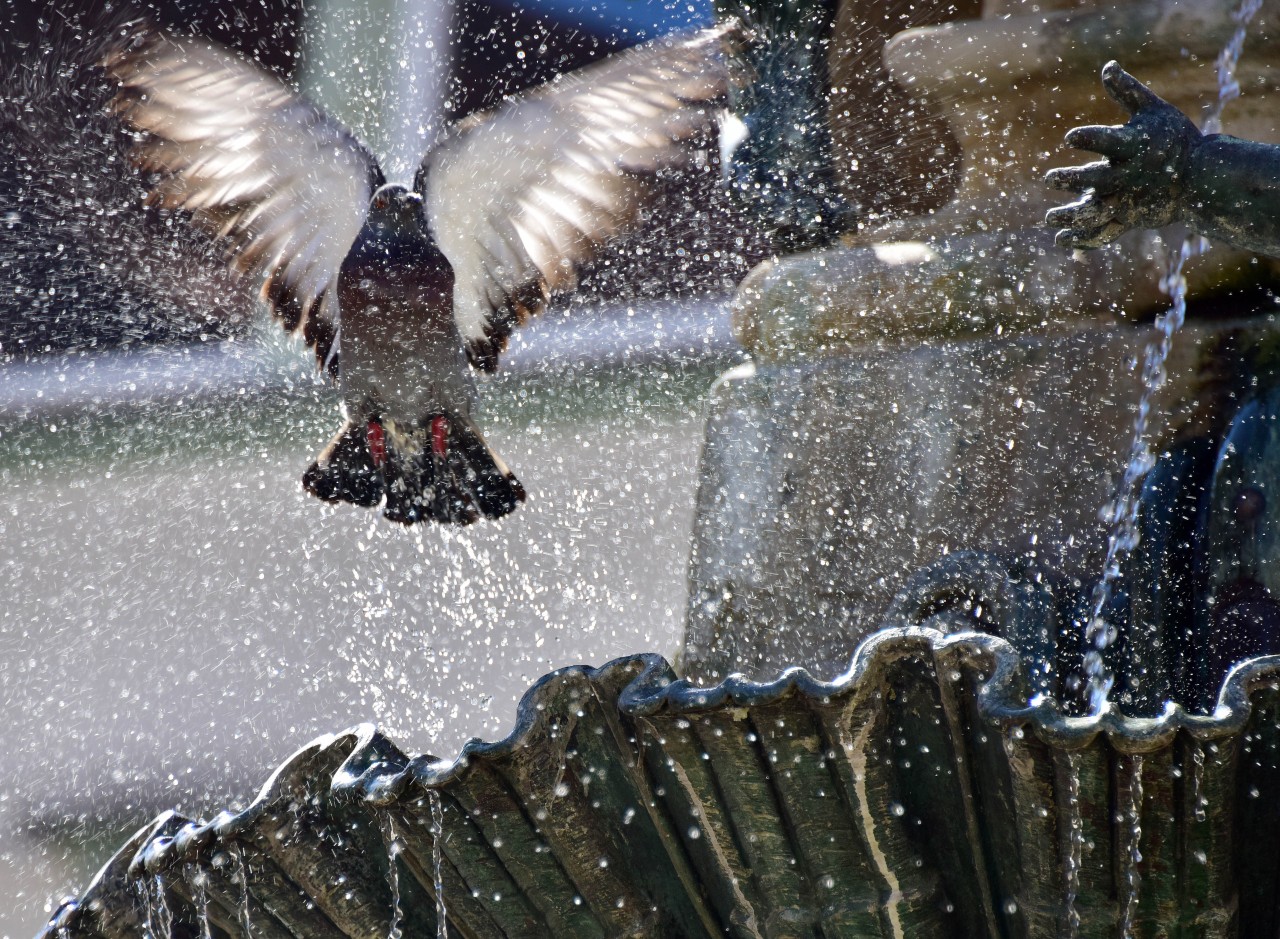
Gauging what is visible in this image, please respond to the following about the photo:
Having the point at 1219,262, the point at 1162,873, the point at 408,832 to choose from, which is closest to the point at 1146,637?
the point at 1219,262

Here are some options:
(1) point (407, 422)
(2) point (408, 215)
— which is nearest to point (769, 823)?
(2) point (408, 215)

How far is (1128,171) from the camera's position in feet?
7.15

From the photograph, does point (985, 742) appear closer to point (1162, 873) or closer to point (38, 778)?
point (1162, 873)

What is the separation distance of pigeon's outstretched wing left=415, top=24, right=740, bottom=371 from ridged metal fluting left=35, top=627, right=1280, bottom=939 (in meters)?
2.67

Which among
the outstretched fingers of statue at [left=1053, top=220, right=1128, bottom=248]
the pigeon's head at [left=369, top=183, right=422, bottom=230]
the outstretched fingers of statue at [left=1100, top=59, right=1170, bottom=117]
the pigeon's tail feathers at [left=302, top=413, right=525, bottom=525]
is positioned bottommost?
the pigeon's tail feathers at [left=302, top=413, right=525, bottom=525]

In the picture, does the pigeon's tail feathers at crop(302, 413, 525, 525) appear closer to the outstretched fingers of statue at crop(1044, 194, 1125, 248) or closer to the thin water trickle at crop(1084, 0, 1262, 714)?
the thin water trickle at crop(1084, 0, 1262, 714)

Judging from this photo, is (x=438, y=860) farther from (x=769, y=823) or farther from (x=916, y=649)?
(x=916, y=649)

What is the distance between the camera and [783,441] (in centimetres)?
293

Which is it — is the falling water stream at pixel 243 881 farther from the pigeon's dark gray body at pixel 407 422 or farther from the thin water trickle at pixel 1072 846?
the pigeon's dark gray body at pixel 407 422

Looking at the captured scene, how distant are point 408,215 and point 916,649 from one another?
11.5 feet

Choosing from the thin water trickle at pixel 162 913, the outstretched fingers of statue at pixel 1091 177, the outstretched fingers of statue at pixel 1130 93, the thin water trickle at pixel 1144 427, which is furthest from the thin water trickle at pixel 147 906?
the outstretched fingers of statue at pixel 1130 93

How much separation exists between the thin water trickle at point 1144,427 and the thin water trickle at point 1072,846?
0.82 m

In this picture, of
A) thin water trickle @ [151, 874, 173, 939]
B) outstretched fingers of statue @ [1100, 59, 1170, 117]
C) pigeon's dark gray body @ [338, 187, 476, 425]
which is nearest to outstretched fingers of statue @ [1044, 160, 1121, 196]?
outstretched fingers of statue @ [1100, 59, 1170, 117]

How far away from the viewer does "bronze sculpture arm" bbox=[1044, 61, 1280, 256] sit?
7.09ft
